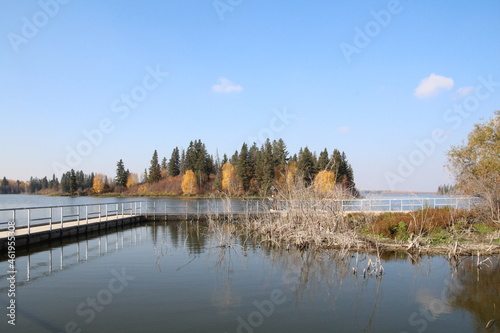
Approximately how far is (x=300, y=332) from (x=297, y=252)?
816cm

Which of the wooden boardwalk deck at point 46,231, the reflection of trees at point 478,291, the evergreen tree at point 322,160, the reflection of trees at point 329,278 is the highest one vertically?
the evergreen tree at point 322,160

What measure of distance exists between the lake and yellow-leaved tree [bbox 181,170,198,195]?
65900 mm

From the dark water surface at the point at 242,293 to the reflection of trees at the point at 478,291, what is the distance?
3cm

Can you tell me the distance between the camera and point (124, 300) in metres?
8.78

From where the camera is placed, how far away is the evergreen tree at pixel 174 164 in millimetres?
92000

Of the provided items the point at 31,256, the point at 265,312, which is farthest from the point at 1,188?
the point at 265,312

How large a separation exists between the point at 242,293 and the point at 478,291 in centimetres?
608

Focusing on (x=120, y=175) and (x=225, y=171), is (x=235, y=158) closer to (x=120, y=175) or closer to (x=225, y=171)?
(x=225, y=171)

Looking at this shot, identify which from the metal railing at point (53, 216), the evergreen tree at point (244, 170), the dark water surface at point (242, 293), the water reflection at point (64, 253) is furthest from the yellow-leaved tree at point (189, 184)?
the dark water surface at point (242, 293)

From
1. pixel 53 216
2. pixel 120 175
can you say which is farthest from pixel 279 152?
pixel 53 216

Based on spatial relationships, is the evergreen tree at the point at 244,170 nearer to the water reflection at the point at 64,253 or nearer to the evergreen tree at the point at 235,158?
the evergreen tree at the point at 235,158

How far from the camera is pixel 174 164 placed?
94250 millimetres

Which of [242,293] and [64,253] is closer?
[242,293]

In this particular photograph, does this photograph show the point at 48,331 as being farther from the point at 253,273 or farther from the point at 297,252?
the point at 297,252
